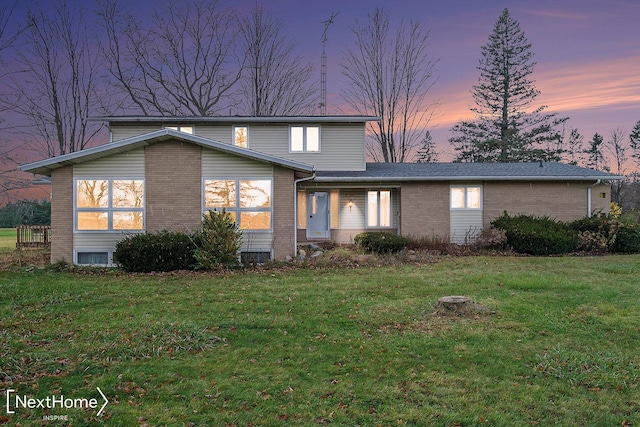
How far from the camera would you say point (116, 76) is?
26.9 m

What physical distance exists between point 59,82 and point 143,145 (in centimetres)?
1443

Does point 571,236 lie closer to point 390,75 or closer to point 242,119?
point 242,119

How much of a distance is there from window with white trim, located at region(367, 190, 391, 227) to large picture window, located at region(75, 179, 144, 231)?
30.7 feet

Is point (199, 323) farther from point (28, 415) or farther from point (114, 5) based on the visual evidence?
point (114, 5)

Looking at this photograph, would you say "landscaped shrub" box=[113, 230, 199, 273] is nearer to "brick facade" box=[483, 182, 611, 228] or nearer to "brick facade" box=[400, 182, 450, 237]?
"brick facade" box=[400, 182, 450, 237]

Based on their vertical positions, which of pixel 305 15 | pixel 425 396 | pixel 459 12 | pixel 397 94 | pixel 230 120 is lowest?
pixel 425 396

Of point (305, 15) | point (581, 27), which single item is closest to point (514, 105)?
point (581, 27)

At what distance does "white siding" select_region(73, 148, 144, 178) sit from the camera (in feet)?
46.4

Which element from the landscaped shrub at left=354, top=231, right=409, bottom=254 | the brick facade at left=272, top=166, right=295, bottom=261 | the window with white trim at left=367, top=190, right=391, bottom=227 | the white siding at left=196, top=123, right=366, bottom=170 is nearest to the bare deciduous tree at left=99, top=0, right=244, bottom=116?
the white siding at left=196, top=123, right=366, bottom=170

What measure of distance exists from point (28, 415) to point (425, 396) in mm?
3741

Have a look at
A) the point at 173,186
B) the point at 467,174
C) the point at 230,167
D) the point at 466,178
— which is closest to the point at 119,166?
the point at 173,186

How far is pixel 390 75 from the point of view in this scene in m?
27.2

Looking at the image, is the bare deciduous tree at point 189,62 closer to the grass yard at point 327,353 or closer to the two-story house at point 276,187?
the two-story house at point 276,187

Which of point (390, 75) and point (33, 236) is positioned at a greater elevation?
point (390, 75)
